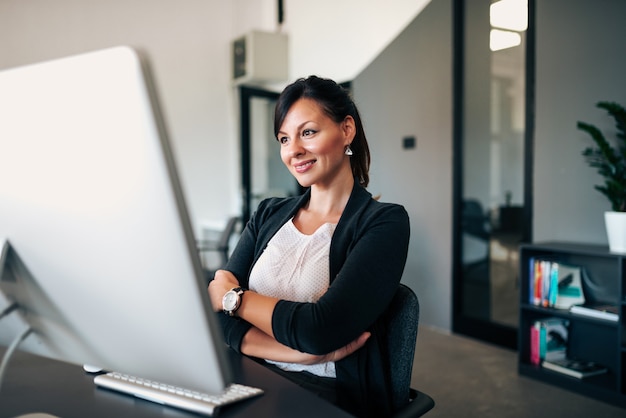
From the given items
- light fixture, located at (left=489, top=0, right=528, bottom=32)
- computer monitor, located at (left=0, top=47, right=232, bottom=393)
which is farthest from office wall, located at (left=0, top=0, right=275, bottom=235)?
computer monitor, located at (left=0, top=47, right=232, bottom=393)

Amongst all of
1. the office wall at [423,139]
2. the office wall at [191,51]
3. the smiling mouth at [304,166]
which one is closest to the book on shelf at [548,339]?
the office wall at [423,139]

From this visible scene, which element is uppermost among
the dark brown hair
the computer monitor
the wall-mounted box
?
the wall-mounted box

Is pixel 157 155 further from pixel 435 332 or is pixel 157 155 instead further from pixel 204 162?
pixel 204 162

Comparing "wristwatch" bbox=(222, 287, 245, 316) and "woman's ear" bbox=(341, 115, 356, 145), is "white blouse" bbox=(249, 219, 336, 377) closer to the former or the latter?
"wristwatch" bbox=(222, 287, 245, 316)

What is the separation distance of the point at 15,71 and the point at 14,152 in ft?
0.30

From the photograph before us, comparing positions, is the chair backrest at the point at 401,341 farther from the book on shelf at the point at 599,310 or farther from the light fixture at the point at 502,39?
the light fixture at the point at 502,39

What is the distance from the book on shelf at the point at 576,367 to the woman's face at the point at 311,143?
91.0 inches

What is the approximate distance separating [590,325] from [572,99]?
1.41m

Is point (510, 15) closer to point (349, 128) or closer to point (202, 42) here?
point (349, 128)

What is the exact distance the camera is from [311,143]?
1.35 metres

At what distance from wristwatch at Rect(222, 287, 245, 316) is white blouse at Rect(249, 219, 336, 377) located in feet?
0.53

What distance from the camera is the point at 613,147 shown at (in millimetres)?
2965

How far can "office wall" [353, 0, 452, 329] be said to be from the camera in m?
3.99

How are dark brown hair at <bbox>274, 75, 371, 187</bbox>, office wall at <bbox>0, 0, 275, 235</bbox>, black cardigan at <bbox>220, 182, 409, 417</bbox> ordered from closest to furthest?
black cardigan at <bbox>220, 182, 409, 417</bbox>
dark brown hair at <bbox>274, 75, 371, 187</bbox>
office wall at <bbox>0, 0, 275, 235</bbox>
